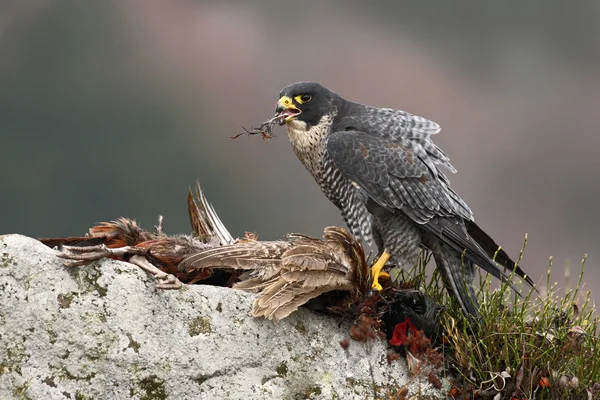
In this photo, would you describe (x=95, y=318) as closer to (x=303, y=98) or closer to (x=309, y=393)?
(x=309, y=393)

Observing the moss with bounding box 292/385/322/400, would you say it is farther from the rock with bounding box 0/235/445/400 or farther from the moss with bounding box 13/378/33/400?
the moss with bounding box 13/378/33/400

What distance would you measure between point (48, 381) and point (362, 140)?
227 centimetres

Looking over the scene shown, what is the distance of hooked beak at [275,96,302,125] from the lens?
14.9 ft

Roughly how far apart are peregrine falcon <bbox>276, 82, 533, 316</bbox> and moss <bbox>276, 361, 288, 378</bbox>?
87 centimetres

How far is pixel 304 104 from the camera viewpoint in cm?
453

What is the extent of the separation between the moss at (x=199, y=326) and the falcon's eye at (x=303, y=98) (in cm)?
169

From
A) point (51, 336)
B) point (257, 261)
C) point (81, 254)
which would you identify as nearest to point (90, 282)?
point (81, 254)

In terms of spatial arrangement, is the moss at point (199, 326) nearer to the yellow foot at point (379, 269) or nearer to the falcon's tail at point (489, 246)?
the yellow foot at point (379, 269)

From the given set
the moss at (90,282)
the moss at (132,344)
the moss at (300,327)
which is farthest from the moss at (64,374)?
the moss at (300,327)

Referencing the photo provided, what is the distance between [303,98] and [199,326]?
1759mm

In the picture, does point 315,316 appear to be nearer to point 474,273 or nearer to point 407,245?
point 407,245

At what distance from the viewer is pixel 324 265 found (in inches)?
141

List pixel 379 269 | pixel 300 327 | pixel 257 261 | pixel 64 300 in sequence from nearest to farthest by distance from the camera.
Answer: pixel 64 300, pixel 300 327, pixel 257 261, pixel 379 269

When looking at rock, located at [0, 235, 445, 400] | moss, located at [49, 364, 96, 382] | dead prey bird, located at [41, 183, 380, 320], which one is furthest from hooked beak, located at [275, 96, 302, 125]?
moss, located at [49, 364, 96, 382]
